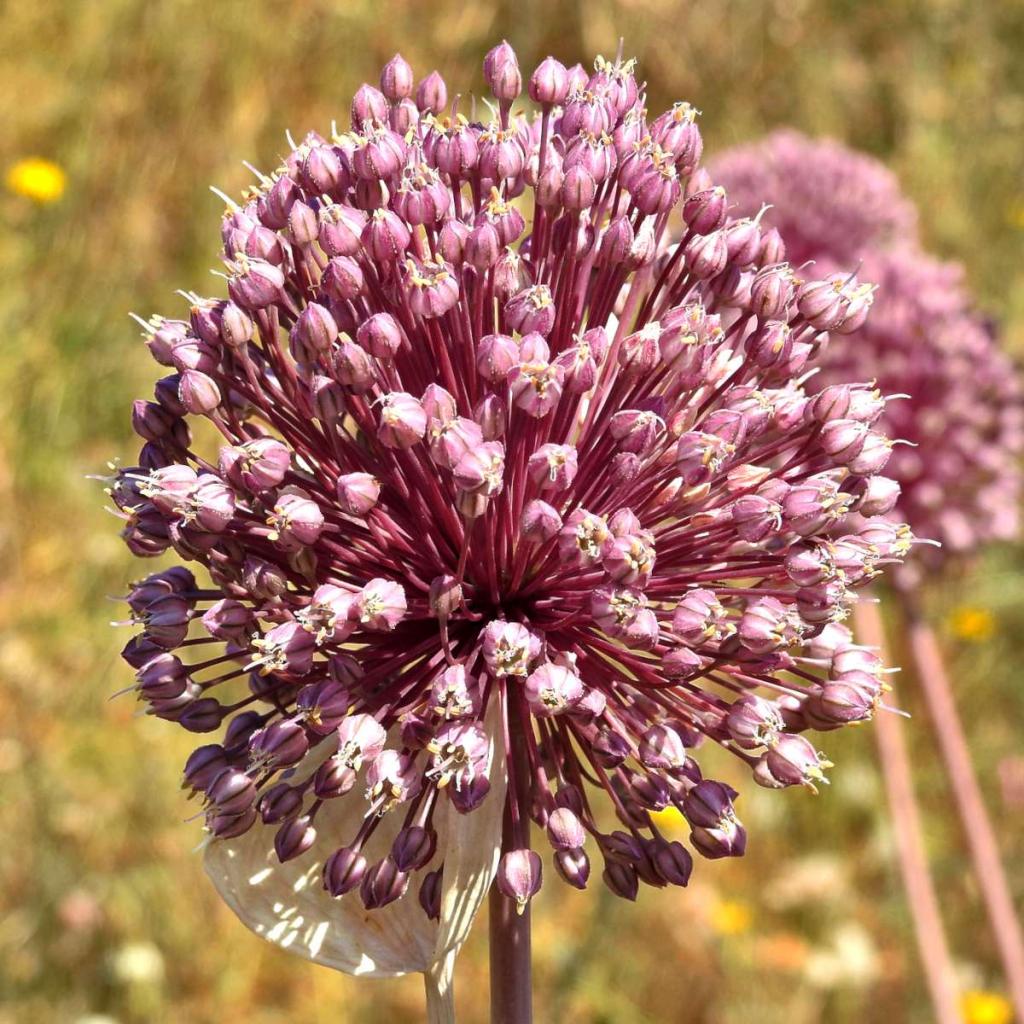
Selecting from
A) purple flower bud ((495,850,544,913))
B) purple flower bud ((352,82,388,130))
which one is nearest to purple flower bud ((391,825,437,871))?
purple flower bud ((495,850,544,913))

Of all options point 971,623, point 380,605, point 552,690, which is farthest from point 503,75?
point 971,623

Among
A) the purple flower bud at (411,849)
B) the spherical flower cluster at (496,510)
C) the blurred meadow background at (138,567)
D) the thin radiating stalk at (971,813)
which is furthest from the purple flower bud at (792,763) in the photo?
the thin radiating stalk at (971,813)

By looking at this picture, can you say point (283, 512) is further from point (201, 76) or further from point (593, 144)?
point (201, 76)

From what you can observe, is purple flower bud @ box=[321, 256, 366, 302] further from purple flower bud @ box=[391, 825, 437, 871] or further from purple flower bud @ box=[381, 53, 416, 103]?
purple flower bud @ box=[391, 825, 437, 871]

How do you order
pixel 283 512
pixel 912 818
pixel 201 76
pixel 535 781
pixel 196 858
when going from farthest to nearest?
pixel 201 76 < pixel 196 858 < pixel 912 818 < pixel 535 781 < pixel 283 512

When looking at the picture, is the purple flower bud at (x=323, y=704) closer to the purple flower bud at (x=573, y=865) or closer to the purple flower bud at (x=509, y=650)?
the purple flower bud at (x=509, y=650)

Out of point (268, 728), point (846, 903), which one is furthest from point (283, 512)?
point (846, 903)
